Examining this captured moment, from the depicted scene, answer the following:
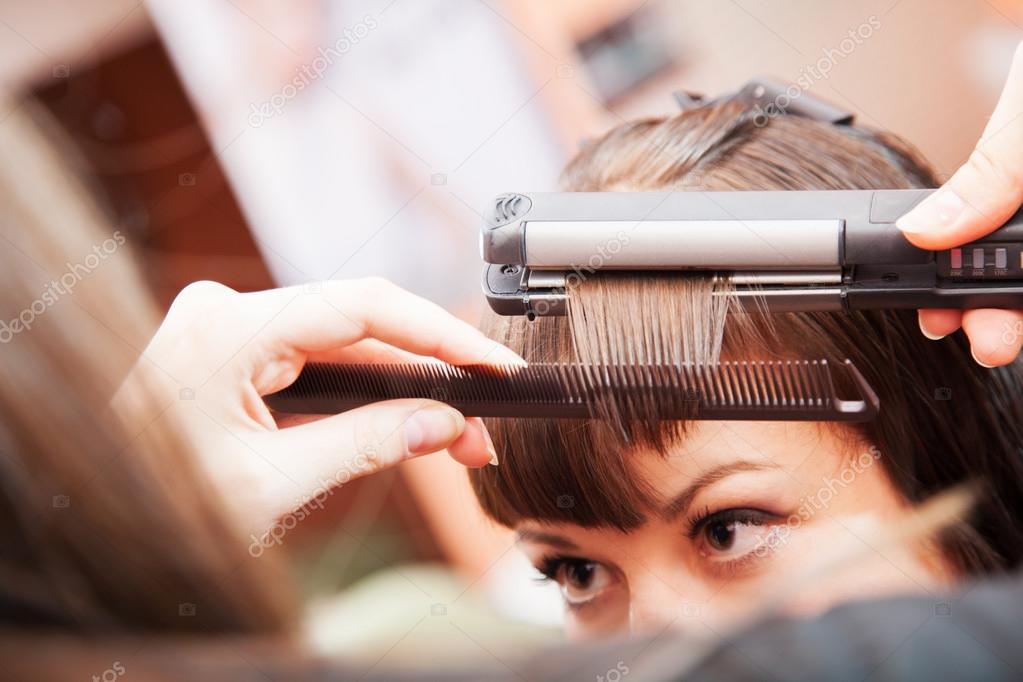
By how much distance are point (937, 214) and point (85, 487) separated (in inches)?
23.8

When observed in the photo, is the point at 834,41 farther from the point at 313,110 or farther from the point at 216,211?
the point at 216,211

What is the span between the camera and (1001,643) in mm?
449

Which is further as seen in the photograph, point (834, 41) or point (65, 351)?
point (834, 41)

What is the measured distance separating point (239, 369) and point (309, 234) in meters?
0.34

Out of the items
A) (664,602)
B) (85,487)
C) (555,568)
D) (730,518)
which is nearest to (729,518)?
(730,518)

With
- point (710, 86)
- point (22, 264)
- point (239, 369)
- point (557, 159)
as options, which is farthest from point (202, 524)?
point (710, 86)

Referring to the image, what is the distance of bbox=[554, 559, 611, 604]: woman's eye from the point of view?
0.95 metres

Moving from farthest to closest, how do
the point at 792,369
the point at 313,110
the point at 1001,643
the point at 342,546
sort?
the point at 342,546, the point at 313,110, the point at 792,369, the point at 1001,643

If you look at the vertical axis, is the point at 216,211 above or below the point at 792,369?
above

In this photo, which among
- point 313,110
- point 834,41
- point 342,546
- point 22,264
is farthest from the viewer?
point 342,546

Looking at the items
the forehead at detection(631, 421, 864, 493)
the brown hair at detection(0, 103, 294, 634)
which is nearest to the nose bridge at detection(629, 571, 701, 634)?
the forehead at detection(631, 421, 864, 493)

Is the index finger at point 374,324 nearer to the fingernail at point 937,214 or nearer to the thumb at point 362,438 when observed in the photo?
the thumb at point 362,438

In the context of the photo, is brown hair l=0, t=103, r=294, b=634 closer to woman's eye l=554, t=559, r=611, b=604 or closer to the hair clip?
woman's eye l=554, t=559, r=611, b=604

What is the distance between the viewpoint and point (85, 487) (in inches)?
22.5
